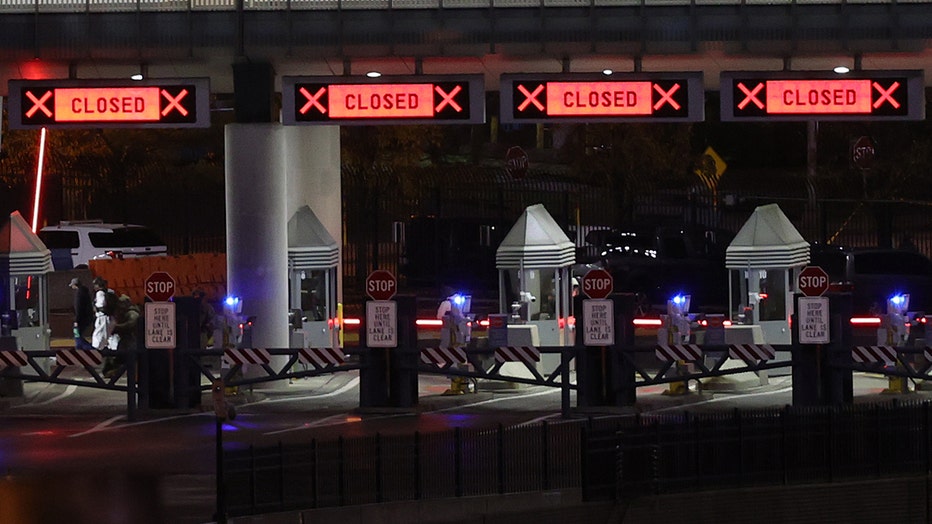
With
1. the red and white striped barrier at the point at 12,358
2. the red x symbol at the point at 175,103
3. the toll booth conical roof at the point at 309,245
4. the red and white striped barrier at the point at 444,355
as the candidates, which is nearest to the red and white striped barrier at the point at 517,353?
the red and white striped barrier at the point at 444,355

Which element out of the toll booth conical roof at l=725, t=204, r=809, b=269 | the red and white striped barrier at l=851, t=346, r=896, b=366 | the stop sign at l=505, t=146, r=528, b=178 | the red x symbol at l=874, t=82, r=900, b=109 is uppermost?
the stop sign at l=505, t=146, r=528, b=178

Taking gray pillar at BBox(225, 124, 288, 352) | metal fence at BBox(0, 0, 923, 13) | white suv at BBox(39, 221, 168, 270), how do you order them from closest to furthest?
metal fence at BBox(0, 0, 923, 13)
gray pillar at BBox(225, 124, 288, 352)
white suv at BBox(39, 221, 168, 270)

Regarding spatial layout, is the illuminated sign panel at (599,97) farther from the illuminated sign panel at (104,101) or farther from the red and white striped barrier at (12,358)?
the red and white striped barrier at (12,358)

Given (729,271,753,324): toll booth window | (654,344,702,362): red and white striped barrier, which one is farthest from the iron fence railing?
(729,271,753,324): toll booth window

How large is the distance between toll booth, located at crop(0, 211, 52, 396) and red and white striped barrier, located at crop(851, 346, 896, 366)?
12008 millimetres

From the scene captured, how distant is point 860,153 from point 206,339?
759 inches

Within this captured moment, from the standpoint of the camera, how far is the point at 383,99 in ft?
84.0

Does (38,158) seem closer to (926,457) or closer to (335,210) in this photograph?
(335,210)

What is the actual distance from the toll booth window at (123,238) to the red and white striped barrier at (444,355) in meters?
19.5

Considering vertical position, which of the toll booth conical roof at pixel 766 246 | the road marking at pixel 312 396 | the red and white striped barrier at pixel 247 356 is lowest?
the road marking at pixel 312 396

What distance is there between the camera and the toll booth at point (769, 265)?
95.3 feet

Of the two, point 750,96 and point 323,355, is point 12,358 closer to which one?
point 323,355

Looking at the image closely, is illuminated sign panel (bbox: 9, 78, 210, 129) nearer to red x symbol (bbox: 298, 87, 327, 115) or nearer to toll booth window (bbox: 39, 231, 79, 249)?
red x symbol (bbox: 298, 87, 327, 115)

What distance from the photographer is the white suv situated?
42875 mm
